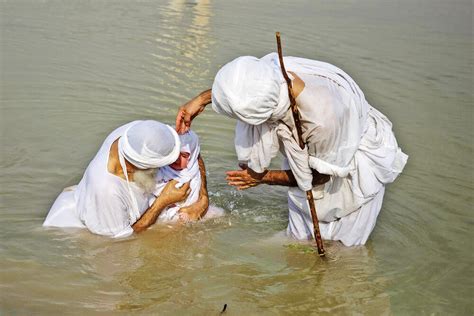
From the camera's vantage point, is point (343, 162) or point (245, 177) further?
point (245, 177)

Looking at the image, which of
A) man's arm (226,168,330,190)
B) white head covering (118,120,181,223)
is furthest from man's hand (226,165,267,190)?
white head covering (118,120,181,223)

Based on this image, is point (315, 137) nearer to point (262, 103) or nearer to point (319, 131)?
point (319, 131)

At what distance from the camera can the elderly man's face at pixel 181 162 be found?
5777mm

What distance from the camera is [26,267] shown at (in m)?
5.18

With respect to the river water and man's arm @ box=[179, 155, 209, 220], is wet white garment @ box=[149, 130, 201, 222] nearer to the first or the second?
man's arm @ box=[179, 155, 209, 220]

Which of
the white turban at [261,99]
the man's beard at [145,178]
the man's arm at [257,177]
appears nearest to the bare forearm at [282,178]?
the man's arm at [257,177]

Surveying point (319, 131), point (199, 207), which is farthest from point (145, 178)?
point (319, 131)

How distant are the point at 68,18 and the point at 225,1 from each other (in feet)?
13.1

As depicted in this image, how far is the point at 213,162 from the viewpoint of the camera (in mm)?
7535

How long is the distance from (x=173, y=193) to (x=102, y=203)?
689 millimetres

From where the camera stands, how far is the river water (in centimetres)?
502

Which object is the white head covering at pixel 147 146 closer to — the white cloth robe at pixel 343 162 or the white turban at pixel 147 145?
the white turban at pixel 147 145

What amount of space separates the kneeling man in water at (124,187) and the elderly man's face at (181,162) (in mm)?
97

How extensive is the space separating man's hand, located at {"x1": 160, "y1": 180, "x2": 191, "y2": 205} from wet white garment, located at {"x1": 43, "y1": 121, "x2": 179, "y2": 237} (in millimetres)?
151
